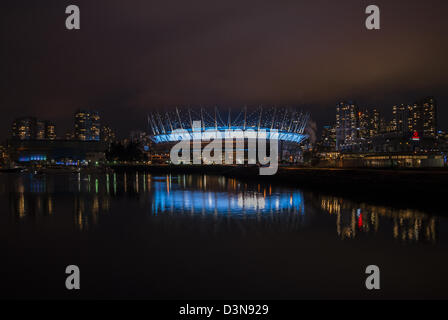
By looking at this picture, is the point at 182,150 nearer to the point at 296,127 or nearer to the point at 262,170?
the point at 296,127

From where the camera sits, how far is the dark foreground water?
7184mm

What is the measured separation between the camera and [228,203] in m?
20.0

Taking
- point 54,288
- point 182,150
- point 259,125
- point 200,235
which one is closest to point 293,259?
point 200,235

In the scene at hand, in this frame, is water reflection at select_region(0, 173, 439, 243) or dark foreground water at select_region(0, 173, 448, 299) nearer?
dark foreground water at select_region(0, 173, 448, 299)

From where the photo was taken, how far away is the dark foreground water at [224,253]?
7.18 metres

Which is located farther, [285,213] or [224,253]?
[285,213]

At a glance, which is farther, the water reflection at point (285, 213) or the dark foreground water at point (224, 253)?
the water reflection at point (285, 213)

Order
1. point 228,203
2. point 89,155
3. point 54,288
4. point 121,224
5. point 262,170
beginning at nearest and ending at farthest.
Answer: point 54,288 → point 121,224 → point 228,203 → point 262,170 → point 89,155

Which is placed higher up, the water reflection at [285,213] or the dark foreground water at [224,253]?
the dark foreground water at [224,253]

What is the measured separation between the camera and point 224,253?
9.55 metres

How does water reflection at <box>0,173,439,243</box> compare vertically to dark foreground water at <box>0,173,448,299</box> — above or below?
below

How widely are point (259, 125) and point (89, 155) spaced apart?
272 feet

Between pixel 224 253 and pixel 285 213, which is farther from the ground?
pixel 224 253

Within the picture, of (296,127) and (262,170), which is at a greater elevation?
(296,127)
